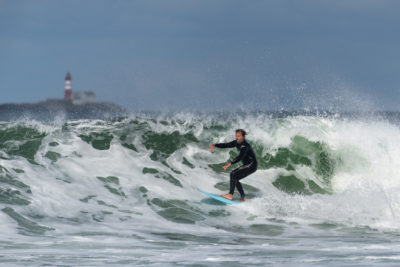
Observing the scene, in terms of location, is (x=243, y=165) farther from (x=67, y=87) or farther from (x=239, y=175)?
(x=67, y=87)

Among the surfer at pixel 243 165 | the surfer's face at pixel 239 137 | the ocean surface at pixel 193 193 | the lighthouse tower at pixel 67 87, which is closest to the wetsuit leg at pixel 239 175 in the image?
the surfer at pixel 243 165

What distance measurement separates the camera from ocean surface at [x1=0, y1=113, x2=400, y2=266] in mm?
8203

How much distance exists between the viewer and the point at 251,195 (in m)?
13.3

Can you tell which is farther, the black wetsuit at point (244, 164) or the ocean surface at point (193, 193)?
the black wetsuit at point (244, 164)

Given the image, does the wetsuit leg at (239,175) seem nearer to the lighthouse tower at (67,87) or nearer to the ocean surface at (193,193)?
the ocean surface at (193,193)

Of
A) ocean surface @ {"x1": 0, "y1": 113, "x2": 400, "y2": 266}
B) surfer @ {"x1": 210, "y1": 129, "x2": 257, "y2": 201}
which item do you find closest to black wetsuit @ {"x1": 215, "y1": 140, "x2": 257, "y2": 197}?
surfer @ {"x1": 210, "y1": 129, "x2": 257, "y2": 201}

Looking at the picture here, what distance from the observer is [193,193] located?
13.1 metres

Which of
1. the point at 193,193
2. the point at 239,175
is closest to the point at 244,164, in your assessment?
the point at 239,175

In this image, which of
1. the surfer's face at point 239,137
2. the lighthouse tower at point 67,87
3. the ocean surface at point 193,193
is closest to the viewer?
the ocean surface at point 193,193

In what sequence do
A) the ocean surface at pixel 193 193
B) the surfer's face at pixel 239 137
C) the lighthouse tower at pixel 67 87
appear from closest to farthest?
the ocean surface at pixel 193 193
the surfer's face at pixel 239 137
the lighthouse tower at pixel 67 87

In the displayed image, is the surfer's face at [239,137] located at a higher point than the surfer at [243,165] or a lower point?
higher

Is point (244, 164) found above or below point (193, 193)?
above

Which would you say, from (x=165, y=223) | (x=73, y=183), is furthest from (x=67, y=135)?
(x=165, y=223)

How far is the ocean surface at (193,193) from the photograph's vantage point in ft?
26.9
